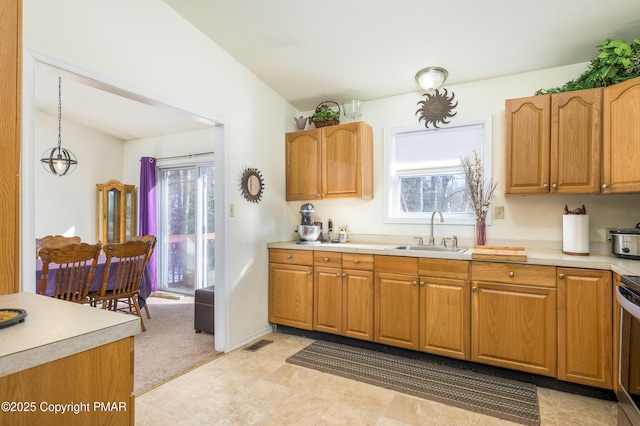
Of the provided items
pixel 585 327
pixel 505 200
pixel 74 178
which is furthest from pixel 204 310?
pixel 74 178

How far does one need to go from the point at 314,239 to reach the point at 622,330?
251cm

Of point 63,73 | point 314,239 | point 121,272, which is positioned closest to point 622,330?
point 314,239

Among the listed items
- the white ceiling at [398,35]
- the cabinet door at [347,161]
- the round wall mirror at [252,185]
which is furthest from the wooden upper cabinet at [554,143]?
the round wall mirror at [252,185]

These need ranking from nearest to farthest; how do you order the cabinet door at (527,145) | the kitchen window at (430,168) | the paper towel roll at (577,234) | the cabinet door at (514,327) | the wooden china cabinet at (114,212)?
1. the cabinet door at (514,327)
2. the paper towel roll at (577,234)
3. the cabinet door at (527,145)
4. the kitchen window at (430,168)
5. the wooden china cabinet at (114,212)

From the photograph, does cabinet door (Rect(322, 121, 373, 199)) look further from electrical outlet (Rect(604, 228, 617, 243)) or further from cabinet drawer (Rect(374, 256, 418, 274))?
electrical outlet (Rect(604, 228, 617, 243))

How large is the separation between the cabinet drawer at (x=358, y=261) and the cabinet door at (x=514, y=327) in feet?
2.81

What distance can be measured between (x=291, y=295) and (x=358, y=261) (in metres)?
0.82

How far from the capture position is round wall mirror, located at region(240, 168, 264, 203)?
321cm

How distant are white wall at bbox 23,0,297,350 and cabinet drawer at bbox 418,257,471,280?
1.60m

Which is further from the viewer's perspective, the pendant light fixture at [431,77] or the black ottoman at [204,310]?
the black ottoman at [204,310]

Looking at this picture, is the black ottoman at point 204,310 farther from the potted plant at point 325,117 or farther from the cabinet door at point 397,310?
the potted plant at point 325,117

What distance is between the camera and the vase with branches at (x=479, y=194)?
2.96m

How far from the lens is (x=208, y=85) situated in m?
2.88

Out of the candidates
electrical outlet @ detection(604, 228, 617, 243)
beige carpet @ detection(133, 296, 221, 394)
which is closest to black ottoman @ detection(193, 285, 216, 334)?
beige carpet @ detection(133, 296, 221, 394)
